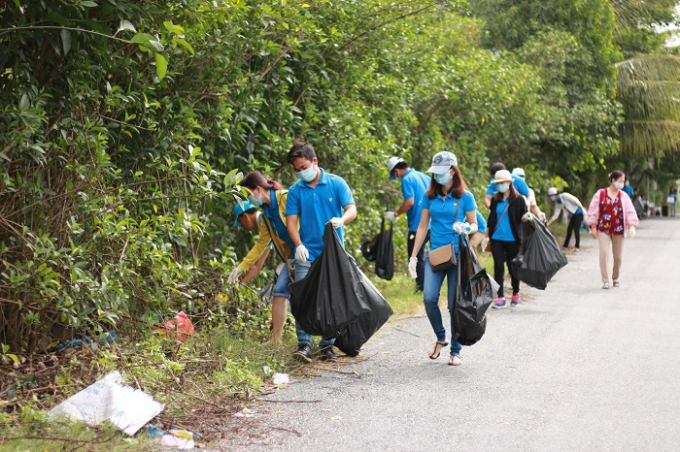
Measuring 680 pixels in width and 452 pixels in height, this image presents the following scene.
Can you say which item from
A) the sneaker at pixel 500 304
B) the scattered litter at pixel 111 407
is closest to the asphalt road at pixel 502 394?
the scattered litter at pixel 111 407

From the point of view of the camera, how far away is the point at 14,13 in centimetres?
585

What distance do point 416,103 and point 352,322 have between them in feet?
28.5

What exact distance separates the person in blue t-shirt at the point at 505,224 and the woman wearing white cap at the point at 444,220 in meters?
3.67

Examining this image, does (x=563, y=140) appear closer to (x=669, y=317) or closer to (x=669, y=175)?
(x=669, y=317)

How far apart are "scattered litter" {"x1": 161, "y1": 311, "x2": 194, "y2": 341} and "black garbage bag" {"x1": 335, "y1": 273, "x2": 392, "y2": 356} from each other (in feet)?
4.34

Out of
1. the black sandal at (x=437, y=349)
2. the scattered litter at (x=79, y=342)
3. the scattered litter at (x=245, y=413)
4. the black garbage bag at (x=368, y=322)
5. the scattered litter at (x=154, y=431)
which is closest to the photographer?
the scattered litter at (x=154, y=431)

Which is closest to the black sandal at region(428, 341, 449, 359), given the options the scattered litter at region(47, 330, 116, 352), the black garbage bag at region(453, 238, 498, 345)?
the black garbage bag at region(453, 238, 498, 345)

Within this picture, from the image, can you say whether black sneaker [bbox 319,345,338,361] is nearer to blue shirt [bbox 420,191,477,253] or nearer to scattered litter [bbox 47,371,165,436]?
blue shirt [bbox 420,191,477,253]

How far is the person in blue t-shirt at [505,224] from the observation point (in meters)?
11.4

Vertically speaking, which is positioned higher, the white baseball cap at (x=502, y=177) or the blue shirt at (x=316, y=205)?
the white baseball cap at (x=502, y=177)

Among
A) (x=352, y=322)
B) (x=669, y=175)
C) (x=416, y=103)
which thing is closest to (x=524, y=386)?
(x=352, y=322)

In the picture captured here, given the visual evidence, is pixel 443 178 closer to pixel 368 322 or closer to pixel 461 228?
pixel 461 228

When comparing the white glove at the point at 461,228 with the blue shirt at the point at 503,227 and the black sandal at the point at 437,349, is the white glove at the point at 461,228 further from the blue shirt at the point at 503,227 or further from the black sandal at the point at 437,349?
the blue shirt at the point at 503,227

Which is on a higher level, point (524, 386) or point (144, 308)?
point (144, 308)
